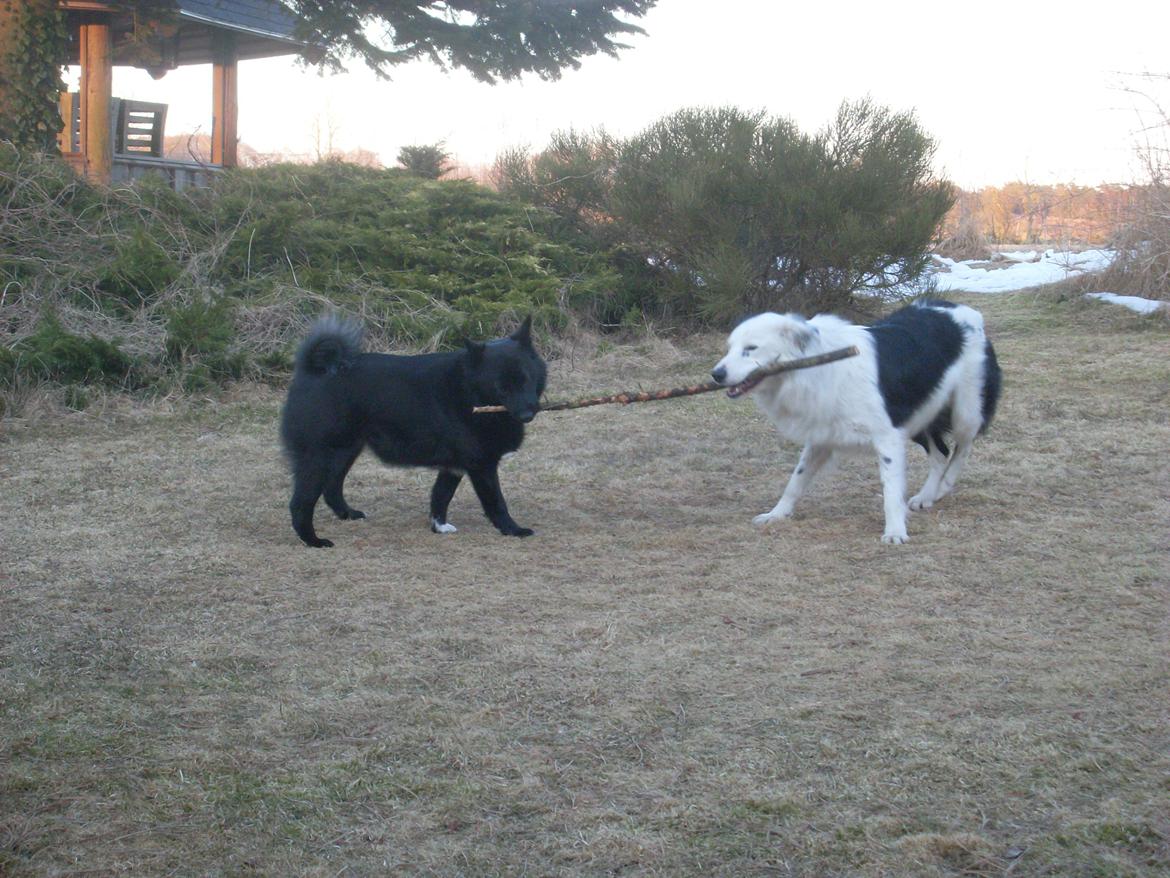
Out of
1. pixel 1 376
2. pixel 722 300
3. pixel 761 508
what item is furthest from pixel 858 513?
pixel 1 376

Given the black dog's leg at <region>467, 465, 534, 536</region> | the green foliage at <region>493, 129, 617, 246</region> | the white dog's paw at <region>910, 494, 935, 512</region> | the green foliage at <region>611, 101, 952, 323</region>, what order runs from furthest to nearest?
the green foliage at <region>493, 129, 617, 246</region>
the green foliage at <region>611, 101, 952, 323</region>
the white dog's paw at <region>910, 494, 935, 512</region>
the black dog's leg at <region>467, 465, 534, 536</region>

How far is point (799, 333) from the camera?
5.31 metres

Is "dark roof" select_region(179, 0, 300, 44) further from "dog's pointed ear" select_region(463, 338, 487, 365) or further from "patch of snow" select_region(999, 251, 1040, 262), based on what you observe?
"patch of snow" select_region(999, 251, 1040, 262)

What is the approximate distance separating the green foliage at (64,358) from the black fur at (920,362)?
621 centimetres

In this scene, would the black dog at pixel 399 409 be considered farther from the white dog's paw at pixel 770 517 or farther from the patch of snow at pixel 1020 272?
the patch of snow at pixel 1020 272

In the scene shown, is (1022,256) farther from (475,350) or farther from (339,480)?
(339,480)

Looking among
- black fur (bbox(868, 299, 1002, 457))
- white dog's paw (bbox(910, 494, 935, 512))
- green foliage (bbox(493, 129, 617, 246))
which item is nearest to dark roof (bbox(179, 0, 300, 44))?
green foliage (bbox(493, 129, 617, 246))

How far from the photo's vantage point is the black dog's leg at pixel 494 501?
17.7 ft

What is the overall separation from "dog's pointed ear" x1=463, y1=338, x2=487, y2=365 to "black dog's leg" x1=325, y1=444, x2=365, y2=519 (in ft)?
2.40

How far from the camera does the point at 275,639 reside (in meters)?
3.89

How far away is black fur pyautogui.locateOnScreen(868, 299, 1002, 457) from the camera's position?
215 inches

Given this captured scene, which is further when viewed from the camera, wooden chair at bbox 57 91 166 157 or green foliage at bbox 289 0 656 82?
wooden chair at bbox 57 91 166 157

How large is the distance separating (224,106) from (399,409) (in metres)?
12.5

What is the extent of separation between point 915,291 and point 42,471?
902 cm
